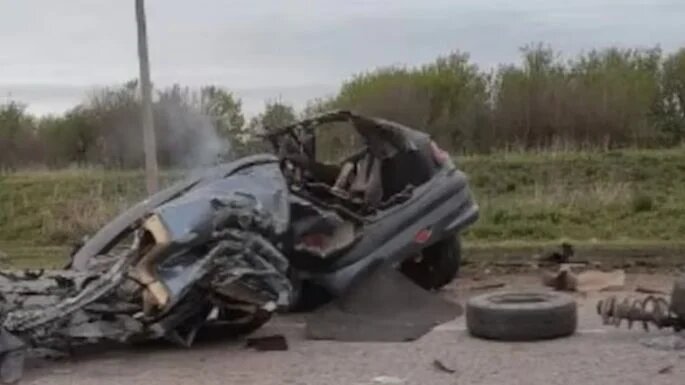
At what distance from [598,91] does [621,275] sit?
62.8 feet

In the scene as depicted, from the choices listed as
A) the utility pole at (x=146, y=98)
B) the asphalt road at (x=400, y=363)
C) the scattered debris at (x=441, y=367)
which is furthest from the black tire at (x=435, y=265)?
the utility pole at (x=146, y=98)

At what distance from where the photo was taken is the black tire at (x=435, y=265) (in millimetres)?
10516

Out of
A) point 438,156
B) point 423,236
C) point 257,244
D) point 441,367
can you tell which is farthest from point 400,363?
point 438,156

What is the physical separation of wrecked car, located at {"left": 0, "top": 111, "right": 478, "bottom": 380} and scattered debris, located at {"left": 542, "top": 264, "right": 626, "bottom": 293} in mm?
899

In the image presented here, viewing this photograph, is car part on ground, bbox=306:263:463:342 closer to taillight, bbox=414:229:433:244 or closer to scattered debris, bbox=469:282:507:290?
taillight, bbox=414:229:433:244

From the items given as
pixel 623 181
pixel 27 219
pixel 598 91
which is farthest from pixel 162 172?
pixel 598 91

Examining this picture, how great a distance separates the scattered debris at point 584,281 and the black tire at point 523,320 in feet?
6.92

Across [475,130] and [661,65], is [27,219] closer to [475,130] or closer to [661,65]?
[475,130]

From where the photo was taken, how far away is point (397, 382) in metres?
7.06

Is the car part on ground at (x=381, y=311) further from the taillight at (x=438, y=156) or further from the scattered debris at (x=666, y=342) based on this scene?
the scattered debris at (x=666, y=342)

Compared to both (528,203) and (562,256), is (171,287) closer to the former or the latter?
(562,256)

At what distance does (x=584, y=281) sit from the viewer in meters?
10.9

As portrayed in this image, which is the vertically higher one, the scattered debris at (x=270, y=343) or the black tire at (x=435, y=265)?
the black tire at (x=435, y=265)

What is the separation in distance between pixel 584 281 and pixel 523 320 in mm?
2631
